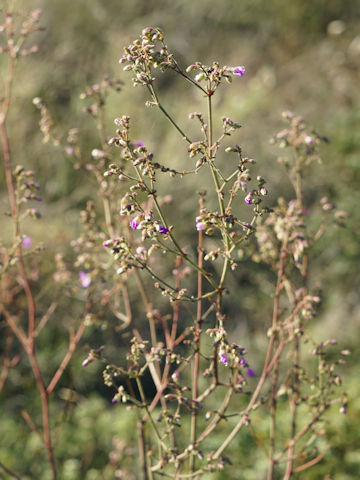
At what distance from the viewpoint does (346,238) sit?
393cm

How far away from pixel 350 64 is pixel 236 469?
356cm

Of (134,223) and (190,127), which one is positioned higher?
(190,127)

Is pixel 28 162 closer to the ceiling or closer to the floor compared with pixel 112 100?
closer to the floor

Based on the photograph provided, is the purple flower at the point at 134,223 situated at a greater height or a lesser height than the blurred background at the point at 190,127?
lesser

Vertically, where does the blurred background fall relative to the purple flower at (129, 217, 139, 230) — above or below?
above

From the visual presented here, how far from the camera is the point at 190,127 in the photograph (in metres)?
4.53

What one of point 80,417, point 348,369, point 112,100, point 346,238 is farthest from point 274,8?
point 80,417

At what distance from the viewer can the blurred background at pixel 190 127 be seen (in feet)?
10.9

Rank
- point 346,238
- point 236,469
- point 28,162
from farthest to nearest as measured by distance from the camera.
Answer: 1. point 28,162
2. point 346,238
3. point 236,469

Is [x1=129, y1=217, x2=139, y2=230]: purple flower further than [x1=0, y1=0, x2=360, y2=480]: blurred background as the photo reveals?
No

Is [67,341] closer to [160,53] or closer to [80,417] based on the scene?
[80,417]

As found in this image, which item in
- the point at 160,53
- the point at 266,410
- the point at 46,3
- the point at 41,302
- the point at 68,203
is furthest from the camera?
the point at 46,3

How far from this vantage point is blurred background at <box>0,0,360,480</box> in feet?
10.9

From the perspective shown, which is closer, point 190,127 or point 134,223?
point 134,223
